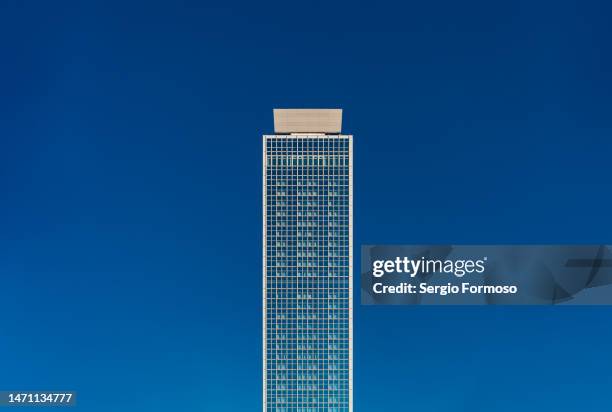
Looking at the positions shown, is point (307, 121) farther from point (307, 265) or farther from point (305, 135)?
point (307, 265)

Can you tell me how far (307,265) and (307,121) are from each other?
256 cm

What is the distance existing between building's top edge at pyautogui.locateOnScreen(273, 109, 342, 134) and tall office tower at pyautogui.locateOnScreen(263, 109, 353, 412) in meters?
0.09

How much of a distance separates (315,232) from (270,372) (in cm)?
263

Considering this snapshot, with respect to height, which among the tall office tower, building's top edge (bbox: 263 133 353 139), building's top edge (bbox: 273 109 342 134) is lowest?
the tall office tower

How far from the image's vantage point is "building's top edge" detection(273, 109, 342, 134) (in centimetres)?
1074

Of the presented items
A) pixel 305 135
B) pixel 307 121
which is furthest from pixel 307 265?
pixel 307 121

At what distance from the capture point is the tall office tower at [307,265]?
1119 cm

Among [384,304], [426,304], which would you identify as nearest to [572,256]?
[426,304]

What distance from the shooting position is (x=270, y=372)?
1130 cm

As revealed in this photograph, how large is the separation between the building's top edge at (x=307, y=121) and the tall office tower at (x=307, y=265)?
0.29 feet

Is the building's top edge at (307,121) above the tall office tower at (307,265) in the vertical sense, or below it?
above

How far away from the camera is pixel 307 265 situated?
11.3m

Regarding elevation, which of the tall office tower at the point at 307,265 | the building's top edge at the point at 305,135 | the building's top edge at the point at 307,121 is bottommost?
the tall office tower at the point at 307,265

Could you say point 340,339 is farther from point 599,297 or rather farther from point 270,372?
point 599,297
